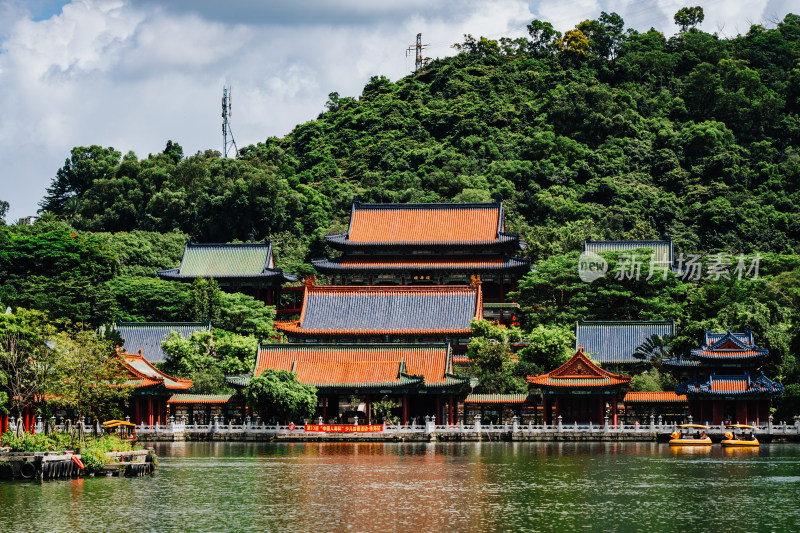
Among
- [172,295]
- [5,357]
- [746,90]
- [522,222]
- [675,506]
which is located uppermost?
[746,90]

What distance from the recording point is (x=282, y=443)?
6238 cm

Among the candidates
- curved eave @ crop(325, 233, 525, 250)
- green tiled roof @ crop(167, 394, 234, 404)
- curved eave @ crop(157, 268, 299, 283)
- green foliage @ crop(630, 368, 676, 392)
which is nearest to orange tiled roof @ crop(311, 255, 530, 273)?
curved eave @ crop(325, 233, 525, 250)

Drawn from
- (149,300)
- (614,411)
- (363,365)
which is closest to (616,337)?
(614,411)

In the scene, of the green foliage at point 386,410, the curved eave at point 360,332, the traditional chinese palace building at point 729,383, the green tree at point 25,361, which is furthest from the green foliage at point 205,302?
the green tree at point 25,361

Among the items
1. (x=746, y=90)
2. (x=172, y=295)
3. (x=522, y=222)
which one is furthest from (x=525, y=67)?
(x=172, y=295)

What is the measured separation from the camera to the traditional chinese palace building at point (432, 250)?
8625 centimetres

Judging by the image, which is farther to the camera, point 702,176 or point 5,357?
point 702,176

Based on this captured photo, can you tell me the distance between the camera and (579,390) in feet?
205

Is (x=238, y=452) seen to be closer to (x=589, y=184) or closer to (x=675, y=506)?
(x=675, y=506)

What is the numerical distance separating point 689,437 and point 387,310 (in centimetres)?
2322

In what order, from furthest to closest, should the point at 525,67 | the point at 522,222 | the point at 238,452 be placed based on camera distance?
the point at 525,67
the point at 522,222
the point at 238,452

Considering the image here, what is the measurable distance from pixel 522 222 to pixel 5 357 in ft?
245

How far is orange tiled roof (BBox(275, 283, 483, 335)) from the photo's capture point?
246ft

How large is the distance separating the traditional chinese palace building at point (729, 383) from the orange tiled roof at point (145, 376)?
87.4 feet
